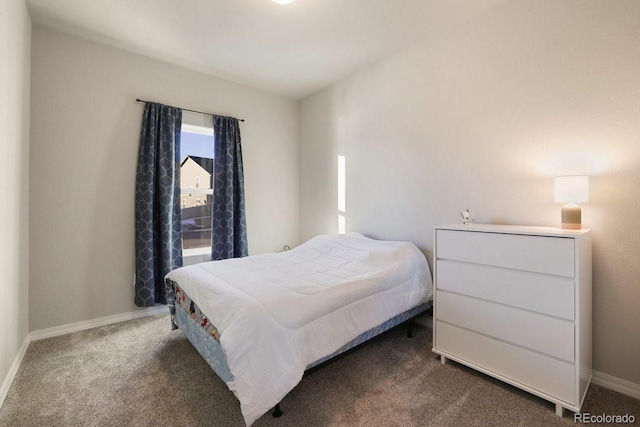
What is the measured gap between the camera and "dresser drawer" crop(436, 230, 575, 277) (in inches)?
59.9

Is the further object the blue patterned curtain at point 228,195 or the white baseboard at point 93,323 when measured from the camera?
the blue patterned curtain at point 228,195

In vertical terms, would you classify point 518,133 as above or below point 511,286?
above

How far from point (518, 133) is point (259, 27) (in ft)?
7.37

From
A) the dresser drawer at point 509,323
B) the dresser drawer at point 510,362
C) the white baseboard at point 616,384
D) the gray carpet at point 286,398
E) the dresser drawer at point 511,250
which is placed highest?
the dresser drawer at point 511,250

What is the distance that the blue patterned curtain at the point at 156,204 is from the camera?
2793 mm

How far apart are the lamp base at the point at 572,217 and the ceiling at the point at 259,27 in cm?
163

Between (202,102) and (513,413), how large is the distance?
3802 millimetres

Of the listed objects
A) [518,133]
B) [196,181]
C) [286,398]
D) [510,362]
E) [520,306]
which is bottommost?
[286,398]

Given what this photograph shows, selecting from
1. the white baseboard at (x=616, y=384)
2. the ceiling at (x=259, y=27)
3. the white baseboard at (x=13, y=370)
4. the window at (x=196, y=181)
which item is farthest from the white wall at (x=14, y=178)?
the white baseboard at (x=616, y=384)

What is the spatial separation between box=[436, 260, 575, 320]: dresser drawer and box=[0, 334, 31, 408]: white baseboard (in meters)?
2.80

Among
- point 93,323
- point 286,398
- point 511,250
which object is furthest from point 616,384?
point 93,323

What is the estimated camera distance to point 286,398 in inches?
65.2

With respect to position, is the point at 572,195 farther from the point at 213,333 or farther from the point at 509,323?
the point at 213,333

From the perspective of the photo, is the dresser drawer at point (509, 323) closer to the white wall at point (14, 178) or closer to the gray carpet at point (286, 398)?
the gray carpet at point (286, 398)
